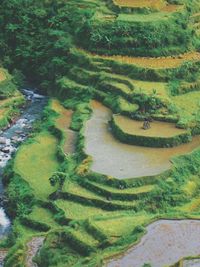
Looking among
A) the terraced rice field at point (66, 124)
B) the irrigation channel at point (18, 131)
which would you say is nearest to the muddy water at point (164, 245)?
the irrigation channel at point (18, 131)

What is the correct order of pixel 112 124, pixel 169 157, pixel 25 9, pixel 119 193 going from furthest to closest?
pixel 25 9
pixel 112 124
pixel 169 157
pixel 119 193

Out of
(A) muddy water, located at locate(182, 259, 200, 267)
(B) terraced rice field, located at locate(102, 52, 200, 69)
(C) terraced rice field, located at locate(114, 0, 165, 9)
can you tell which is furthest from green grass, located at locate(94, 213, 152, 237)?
(C) terraced rice field, located at locate(114, 0, 165, 9)

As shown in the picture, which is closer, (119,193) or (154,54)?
(119,193)

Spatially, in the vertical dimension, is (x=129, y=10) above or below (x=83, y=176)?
above

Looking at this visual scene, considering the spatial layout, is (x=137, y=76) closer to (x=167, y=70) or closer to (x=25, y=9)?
(x=167, y=70)

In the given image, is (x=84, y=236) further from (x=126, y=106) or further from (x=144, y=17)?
(x=144, y=17)

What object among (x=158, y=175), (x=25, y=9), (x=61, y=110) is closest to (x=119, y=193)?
(x=158, y=175)
